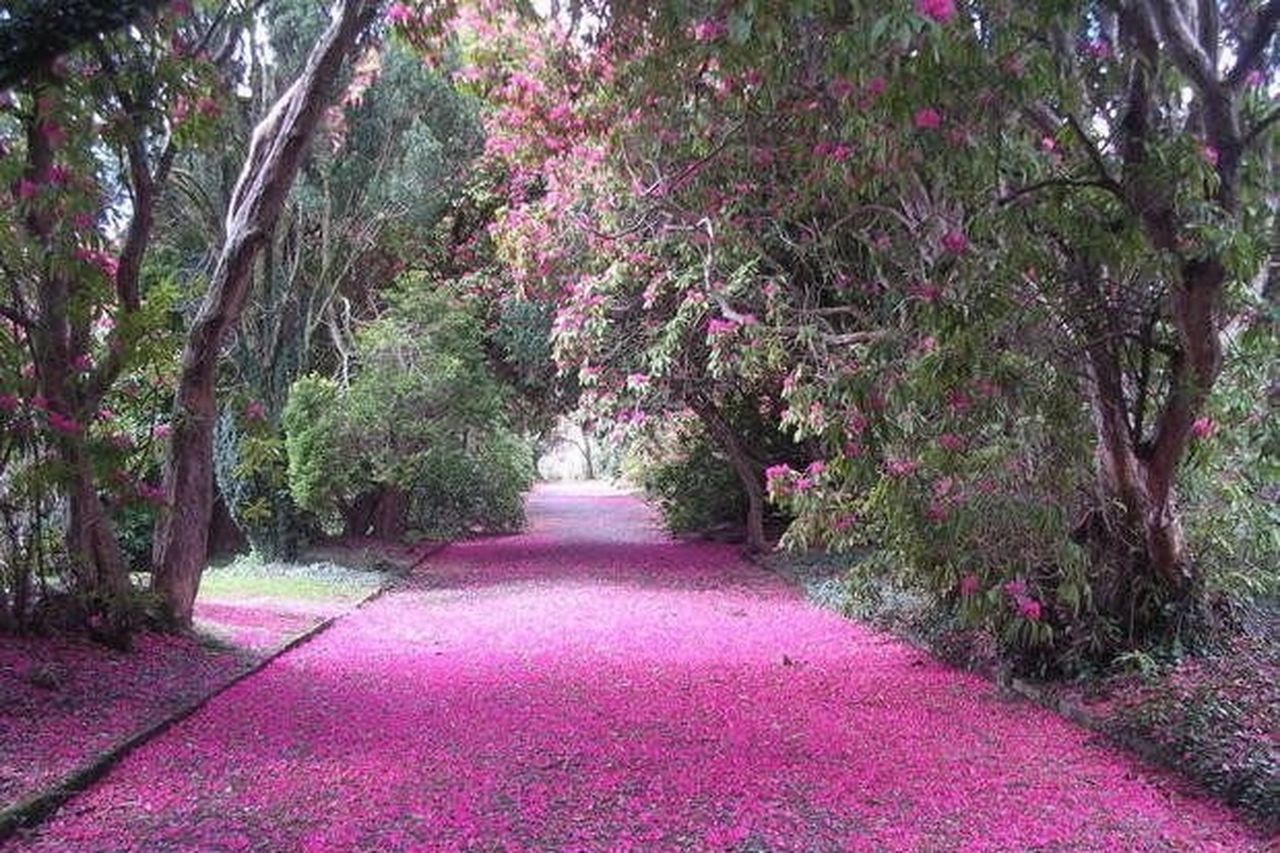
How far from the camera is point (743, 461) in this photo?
59.6 ft

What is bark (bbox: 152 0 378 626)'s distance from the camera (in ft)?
30.8

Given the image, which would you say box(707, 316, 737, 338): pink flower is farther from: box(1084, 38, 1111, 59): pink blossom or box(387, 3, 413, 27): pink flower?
box(1084, 38, 1111, 59): pink blossom

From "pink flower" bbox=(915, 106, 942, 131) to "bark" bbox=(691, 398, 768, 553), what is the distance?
11.0 metres

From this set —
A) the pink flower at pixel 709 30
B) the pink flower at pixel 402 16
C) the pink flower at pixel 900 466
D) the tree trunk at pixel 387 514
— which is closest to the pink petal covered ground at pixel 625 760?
the pink flower at pixel 900 466

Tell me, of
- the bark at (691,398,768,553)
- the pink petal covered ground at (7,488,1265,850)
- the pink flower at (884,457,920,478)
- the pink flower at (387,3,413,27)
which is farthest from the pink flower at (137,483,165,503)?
the bark at (691,398,768,553)

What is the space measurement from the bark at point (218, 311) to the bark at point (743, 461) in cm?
790

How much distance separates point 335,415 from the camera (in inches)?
604

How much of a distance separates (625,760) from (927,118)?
12.0 ft

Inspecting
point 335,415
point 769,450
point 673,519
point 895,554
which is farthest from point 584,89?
point 673,519

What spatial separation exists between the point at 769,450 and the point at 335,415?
280 inches

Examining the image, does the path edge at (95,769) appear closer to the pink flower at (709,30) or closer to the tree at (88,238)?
the tree at (88,238)

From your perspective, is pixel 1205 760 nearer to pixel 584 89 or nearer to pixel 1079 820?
pixel 1079 820

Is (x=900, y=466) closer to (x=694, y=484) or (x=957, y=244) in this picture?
(x=957, y=244)

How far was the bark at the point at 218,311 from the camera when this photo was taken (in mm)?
9375
